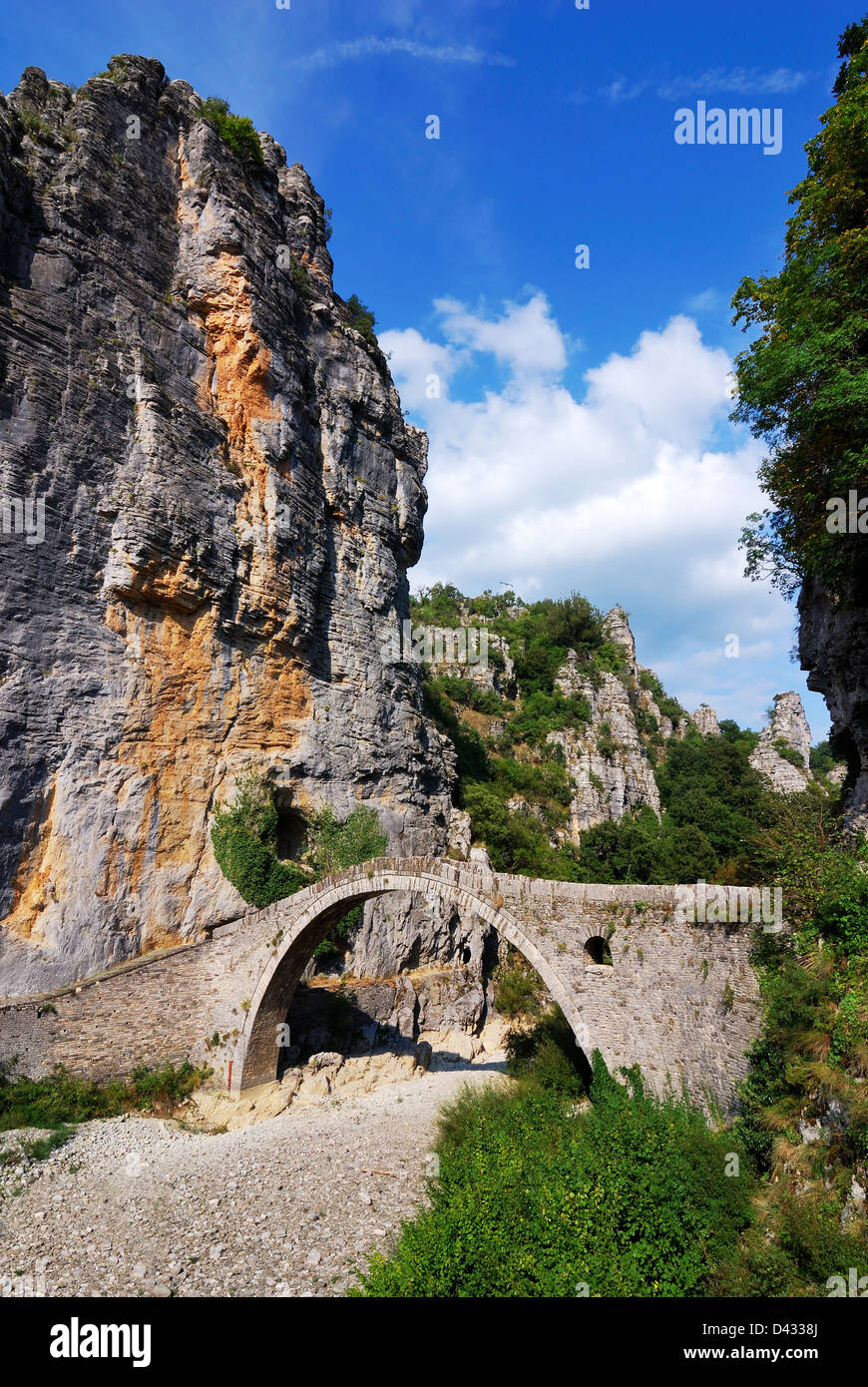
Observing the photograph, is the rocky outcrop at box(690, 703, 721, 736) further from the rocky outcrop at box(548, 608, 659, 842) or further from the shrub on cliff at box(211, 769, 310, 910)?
the shrub on cliff at box(211, 769, 310, 910)

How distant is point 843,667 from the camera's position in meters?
14.9

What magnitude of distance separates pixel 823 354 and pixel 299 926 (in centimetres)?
1538

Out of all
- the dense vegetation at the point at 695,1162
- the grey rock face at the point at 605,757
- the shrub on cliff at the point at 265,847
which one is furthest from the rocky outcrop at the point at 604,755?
the dense vegetation at the point at 695,1162

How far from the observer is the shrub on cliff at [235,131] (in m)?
25.5

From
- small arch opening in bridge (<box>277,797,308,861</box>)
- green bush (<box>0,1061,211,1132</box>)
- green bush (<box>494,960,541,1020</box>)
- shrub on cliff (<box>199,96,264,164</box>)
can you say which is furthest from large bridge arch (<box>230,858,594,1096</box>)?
shrub on cliff (<box>199,96,264,164</box>)

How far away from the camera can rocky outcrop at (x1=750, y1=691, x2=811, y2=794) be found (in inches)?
1682

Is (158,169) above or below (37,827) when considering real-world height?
above

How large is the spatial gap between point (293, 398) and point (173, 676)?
11436mm

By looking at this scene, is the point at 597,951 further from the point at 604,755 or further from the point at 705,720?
the point at 705,720

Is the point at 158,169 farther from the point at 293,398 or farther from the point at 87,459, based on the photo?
the point at 87,459
